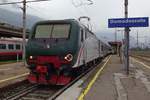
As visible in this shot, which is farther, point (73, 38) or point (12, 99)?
point (73, 38)

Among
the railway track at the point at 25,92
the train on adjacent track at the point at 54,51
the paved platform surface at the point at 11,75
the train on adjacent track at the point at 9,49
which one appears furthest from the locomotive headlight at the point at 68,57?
the train on adjacent track at the point at 9,49

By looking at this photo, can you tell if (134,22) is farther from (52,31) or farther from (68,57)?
(68,57)

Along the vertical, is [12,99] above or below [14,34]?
below

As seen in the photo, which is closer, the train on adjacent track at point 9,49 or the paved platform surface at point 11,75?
the paved platform surface at point 11,75

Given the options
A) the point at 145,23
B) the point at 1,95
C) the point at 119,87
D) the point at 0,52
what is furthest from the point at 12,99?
the point at 0,52

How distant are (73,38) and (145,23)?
216 inches

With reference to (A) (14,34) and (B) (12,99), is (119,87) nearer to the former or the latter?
(B) (12,99)

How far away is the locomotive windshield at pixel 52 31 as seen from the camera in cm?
1479

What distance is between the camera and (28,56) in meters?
14.5

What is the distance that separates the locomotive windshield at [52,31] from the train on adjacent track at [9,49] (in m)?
19.7

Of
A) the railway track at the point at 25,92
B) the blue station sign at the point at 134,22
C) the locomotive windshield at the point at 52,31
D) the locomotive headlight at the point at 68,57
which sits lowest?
the railway track at the point at 25,92

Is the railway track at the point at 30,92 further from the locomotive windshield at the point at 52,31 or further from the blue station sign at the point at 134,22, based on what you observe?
the blue station sign at the point at 134,22

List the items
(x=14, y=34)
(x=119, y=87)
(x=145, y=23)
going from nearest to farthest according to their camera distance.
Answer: (x=119, y=87), (x=145, y=23), (x=14, y=34)

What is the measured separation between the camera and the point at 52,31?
590 inches
